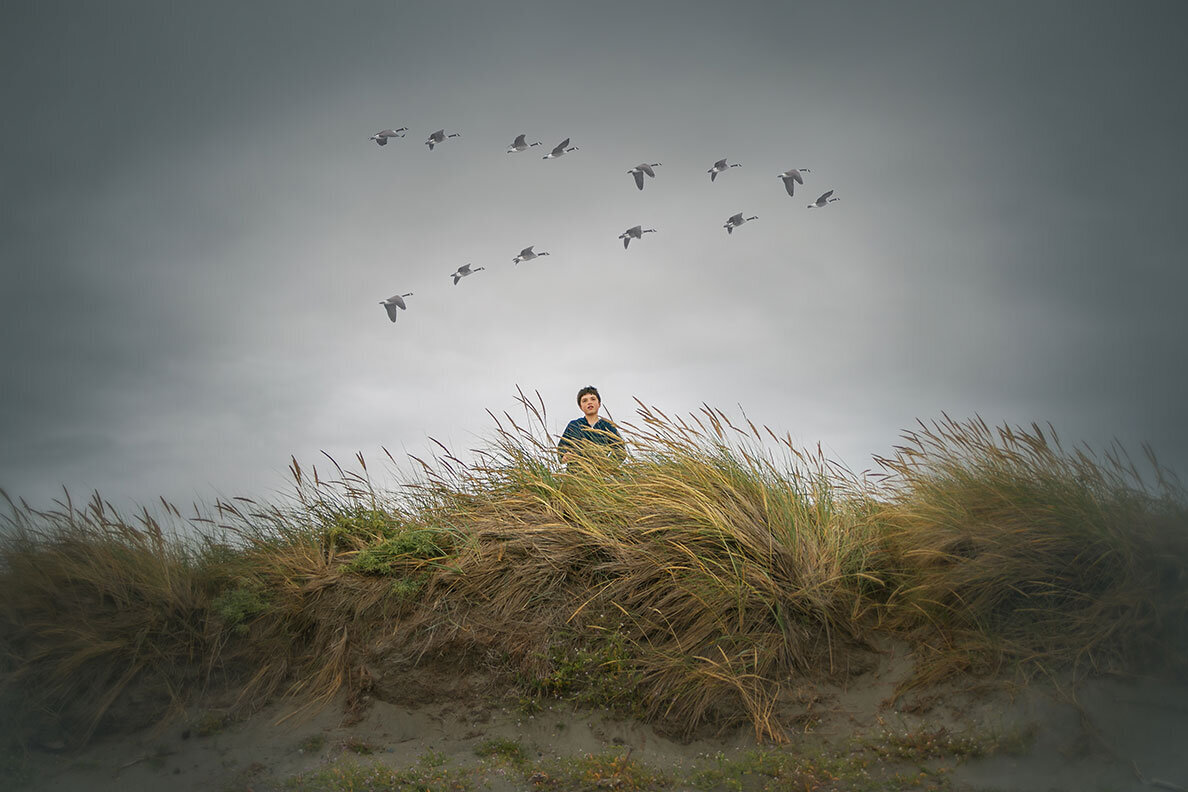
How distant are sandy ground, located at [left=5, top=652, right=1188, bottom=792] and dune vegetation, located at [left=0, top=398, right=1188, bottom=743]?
0.53 feet

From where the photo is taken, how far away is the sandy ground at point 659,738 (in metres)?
4.76

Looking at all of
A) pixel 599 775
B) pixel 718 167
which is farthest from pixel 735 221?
pixel 599 775

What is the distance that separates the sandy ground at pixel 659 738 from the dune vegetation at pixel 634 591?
161 mm

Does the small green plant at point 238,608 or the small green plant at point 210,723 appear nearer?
the small green plant at point 210,723

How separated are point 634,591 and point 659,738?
106 centimetres

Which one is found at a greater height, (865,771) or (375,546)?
(375,546)

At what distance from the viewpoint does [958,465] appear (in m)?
6.88

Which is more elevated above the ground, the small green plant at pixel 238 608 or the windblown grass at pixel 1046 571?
the small green plant at pixel 238 608

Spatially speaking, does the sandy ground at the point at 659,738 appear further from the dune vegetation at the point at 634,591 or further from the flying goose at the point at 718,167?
the flying goose at the point at 718,167

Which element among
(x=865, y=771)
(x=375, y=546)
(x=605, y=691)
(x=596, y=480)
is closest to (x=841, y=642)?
(x=865, y=771)

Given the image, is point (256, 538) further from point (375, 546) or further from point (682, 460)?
point (682, 460)

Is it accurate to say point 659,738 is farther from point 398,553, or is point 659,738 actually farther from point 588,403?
point 588,403

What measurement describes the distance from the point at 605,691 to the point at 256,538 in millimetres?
3878

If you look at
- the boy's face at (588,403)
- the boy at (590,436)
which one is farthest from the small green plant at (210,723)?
the boy's face at (588,403)
